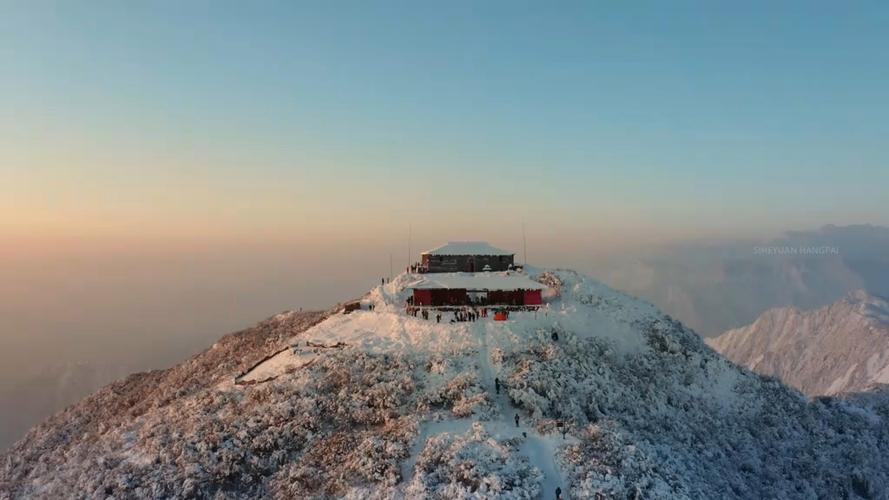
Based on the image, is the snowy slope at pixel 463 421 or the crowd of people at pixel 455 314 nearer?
the snowy slope at pixel 463 421

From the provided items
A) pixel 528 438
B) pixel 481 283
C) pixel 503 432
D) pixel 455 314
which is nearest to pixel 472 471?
pixel 503 432

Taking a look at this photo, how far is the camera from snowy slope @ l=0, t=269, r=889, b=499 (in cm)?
3036

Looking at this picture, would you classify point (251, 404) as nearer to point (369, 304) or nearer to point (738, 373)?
point (369, 304)

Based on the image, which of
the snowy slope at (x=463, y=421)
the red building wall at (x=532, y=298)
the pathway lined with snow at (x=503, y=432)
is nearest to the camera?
the pathway lined with snow at (x=503, y=432)

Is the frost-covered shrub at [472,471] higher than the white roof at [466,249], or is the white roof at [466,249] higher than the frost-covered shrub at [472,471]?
the white roof at [466,249]

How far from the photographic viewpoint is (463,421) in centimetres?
3447

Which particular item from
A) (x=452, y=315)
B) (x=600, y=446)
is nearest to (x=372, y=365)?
(x=452, y=315)

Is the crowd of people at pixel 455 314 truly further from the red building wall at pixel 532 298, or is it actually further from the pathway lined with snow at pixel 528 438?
the pathway lined with snow at pixel 528 438

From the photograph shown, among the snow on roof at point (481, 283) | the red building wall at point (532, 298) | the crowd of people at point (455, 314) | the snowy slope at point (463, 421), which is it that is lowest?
the snowy slope at point (463, 421)

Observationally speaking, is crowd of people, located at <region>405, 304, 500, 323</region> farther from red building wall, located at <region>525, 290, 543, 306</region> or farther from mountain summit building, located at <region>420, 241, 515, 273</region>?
mountain summit building, located at <region>420, 241, 515, 273</region>

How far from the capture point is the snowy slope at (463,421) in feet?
99.6

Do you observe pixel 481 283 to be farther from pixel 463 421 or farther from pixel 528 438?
pixel 528 438

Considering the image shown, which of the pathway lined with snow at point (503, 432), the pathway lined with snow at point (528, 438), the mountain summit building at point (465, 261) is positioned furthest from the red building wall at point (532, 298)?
the mountain summit building at point (465, 261)

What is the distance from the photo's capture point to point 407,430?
109 ft
